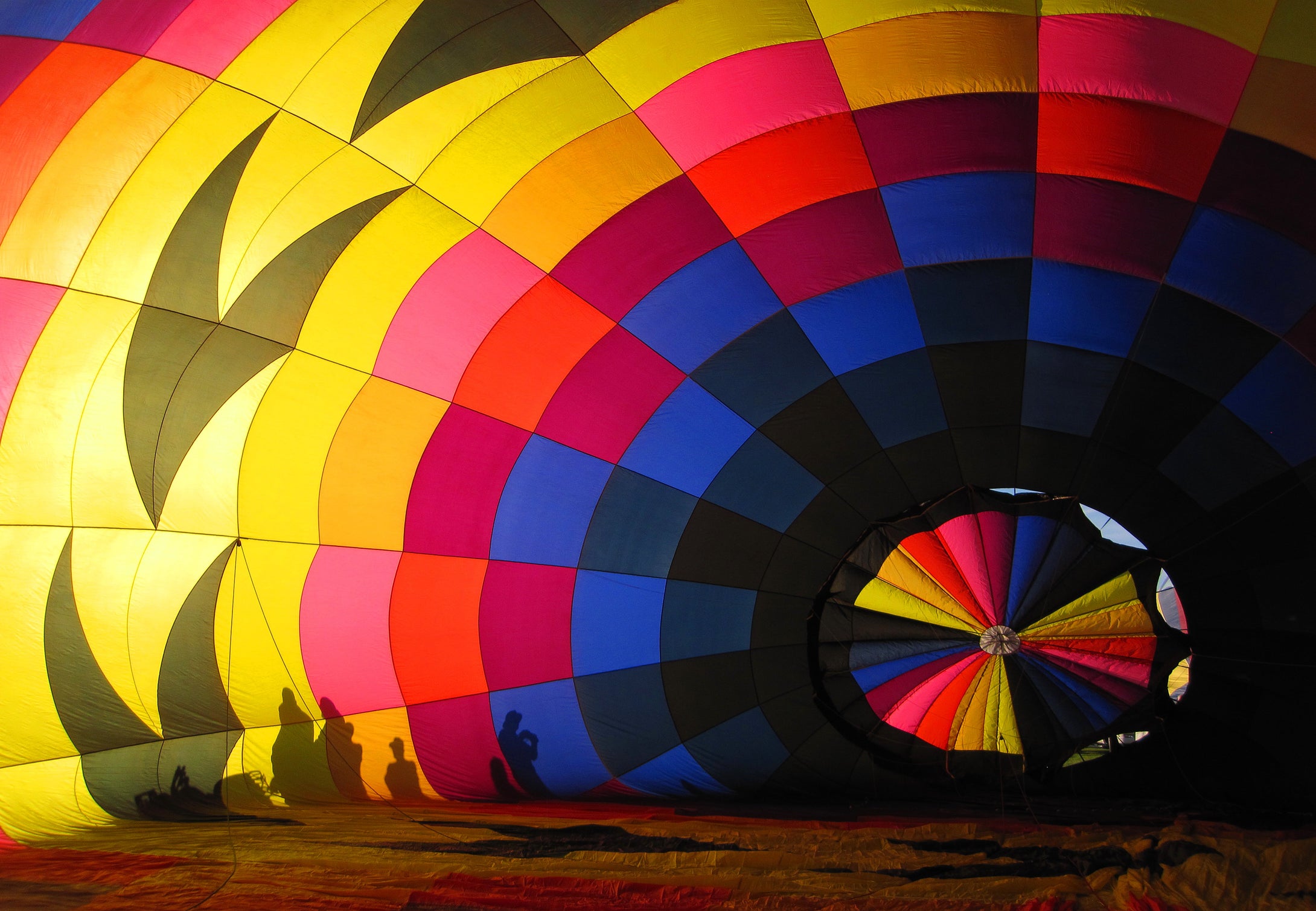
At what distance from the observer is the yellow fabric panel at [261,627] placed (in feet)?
16.0

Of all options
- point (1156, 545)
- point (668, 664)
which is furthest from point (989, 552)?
point (668, 664)

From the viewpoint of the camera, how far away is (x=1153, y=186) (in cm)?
395

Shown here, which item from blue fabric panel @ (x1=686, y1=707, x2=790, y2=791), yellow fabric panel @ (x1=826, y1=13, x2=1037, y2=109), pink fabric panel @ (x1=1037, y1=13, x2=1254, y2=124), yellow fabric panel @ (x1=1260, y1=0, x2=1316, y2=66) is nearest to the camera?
yellow fabric panel @ (x1=1260, y1=0, x2=1316, y2=66)

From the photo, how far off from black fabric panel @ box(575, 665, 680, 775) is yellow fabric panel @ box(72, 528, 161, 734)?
2472 millimetres

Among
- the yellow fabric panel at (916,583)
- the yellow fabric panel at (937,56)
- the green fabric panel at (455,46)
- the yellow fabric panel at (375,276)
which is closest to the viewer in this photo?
the yellow fabric panel at (937,56)

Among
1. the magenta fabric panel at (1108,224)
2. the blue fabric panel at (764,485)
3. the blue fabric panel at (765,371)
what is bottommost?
the blue fabric panel at (764,485)

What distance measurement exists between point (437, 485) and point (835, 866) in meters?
2.76

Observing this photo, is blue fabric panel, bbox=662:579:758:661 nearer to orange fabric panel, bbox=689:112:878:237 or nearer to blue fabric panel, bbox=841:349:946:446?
blue fabric panel, bbox=841:349:946:446

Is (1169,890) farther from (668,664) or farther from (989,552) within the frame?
(668,664)

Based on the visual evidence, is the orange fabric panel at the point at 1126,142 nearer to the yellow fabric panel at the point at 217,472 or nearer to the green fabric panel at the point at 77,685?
the yellow fabric panel at the point at 217,472

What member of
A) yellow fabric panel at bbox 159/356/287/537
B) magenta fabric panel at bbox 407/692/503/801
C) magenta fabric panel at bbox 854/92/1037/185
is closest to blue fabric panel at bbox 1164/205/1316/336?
magenta fabric panel at bbox 854/92/1037/185

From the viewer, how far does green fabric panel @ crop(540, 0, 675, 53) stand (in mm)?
3855

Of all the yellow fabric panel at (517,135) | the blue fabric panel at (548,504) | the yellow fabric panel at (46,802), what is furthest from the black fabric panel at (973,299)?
the yellow fabric panel at (46,802)

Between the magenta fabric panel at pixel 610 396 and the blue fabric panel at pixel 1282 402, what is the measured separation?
2749 millimetres
